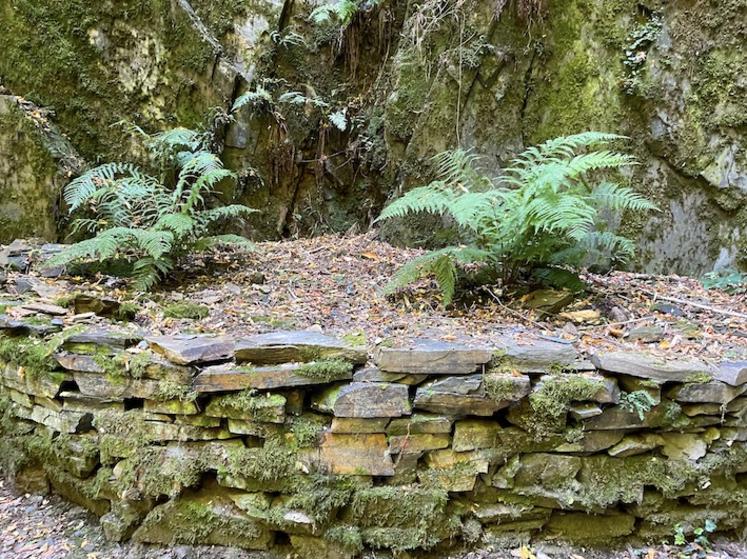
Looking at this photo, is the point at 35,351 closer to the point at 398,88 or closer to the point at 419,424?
the point at 419,424

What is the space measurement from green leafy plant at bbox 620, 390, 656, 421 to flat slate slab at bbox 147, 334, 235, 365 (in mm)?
2033

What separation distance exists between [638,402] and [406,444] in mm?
1179

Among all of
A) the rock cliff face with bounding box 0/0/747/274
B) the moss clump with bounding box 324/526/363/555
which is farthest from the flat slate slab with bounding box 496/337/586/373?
the rock cliff face with bounding box 0/0/747/274

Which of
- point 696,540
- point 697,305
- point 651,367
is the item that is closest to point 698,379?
point 651,367

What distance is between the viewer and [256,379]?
257cm

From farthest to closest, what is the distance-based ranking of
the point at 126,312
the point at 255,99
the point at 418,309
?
the point at 255,99
the point at 418,309
the point at 126,312

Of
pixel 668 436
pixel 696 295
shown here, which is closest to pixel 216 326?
pixel 668 436

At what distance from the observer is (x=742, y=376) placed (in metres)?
2.56

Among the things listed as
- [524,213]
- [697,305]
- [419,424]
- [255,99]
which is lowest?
[419,424]

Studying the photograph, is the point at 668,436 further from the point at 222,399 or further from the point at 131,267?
the point at 131,267

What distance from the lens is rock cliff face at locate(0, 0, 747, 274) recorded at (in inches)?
167

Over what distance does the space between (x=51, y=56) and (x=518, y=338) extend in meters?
5.16

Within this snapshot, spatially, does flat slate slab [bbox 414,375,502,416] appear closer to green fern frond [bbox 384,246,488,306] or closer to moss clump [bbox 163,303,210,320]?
green fern frond [bbox 384,246,488,306]

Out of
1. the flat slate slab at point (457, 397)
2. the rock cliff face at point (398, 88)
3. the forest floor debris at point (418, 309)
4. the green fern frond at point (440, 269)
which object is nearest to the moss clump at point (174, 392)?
the forest floor debris at point (418, 309)
